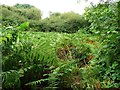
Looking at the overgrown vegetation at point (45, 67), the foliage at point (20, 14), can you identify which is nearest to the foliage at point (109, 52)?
the overgrown vegetation at point (45, 67)

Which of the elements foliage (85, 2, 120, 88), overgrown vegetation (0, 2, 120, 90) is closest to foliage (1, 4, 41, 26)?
foliage (85, 2, 120, 88)

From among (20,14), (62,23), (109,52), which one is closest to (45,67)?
(109,52)

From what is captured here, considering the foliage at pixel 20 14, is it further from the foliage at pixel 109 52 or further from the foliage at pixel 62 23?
the foliage at pixel 109 52

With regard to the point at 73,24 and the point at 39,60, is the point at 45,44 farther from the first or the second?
the point at 73,24

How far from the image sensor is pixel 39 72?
2.29 metres

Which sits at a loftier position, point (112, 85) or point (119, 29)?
point (119, 29)

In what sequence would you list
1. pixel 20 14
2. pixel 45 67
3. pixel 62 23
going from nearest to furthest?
1. pixel 45 67
2. pixel 62 23
3. pixel 20 14

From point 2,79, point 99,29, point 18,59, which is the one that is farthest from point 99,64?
point 2,79

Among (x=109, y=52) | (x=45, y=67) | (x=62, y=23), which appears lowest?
(x=45, y=67)

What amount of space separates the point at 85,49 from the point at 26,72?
1.74 metres

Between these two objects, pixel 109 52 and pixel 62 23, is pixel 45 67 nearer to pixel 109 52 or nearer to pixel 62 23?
pixel 109 52

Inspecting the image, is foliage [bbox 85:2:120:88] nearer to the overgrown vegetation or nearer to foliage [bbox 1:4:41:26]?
the overgrown vegetation

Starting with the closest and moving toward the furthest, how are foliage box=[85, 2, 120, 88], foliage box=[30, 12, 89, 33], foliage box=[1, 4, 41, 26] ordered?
foliage box=[85, 2, 120, 88] < foliage box=[1, 4, 41, 26] < foliage box=[30, 12, 89, 33]

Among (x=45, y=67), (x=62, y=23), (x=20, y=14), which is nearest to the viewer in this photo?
(x=45, y=67)
